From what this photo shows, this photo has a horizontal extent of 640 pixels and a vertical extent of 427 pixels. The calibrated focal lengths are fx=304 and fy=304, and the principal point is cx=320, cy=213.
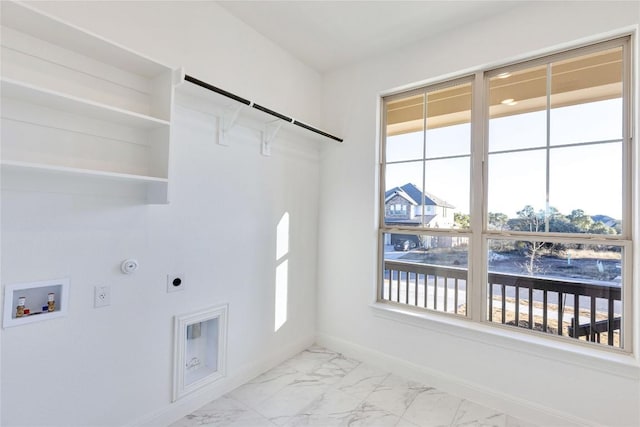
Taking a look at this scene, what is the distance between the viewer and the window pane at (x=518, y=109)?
6.97ft

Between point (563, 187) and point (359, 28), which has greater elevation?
point (359, 28)

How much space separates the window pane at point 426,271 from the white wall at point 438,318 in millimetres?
160

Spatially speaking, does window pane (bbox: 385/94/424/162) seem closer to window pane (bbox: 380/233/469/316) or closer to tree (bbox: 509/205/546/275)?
window pane (bbox: 380/233/469/316)

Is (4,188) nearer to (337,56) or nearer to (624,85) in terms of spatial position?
(337,56)

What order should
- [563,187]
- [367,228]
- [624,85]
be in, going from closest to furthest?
[624,85] → [563,187] → [367,228]

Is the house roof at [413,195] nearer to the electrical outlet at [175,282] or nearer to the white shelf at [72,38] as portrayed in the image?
the electrical outlet at [175,282]

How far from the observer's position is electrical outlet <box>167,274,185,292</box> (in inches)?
74.9

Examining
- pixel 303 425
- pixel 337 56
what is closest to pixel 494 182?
pixel 337 56

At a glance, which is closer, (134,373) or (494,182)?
(134,373)

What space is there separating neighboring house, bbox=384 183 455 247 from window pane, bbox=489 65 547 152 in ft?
1.90

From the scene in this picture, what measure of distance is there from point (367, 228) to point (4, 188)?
7.68 feet

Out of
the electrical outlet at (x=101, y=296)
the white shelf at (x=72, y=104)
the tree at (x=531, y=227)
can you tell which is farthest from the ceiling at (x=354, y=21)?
the electrical outlet at (x=101, y=296)

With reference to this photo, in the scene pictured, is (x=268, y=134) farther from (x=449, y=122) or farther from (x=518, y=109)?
(x=518, y=109)

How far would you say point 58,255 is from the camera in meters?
1.47
